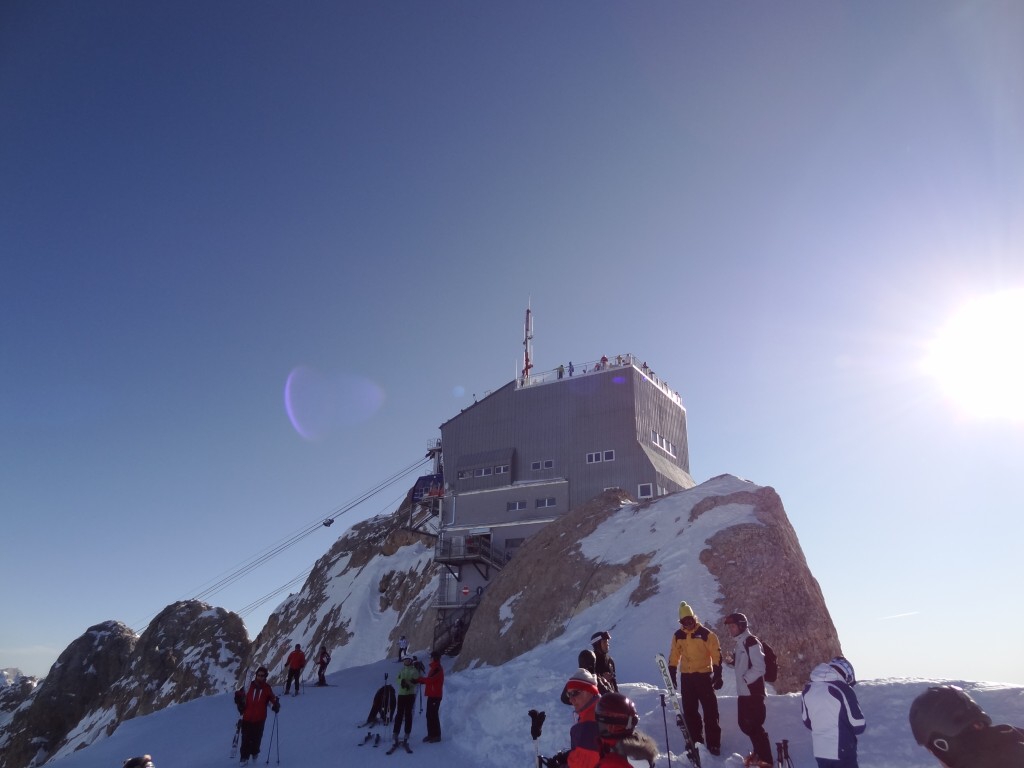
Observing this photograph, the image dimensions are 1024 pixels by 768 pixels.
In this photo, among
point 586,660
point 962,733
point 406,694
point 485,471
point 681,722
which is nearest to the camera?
point 962,733

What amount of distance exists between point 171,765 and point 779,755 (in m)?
13.7

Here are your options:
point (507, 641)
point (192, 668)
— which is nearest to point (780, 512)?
point (507, 641)

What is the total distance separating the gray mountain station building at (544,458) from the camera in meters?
40.0

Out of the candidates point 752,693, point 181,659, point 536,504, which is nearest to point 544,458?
point 536,504

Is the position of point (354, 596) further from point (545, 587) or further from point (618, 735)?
point (618, 735)

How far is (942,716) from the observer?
3.35m

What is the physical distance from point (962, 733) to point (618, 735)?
2.25 meters

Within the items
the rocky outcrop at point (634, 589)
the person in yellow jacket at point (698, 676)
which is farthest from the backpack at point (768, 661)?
the rocky outcrop at point (634, 589)

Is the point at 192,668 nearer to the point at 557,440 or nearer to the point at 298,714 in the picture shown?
the point at 557,440

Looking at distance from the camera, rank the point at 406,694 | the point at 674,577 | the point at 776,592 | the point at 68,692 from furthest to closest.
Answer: the point at 68,692 → the point at 674,577 → the point at 776,592 → the point at 406,694

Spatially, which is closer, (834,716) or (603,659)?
(834,716)

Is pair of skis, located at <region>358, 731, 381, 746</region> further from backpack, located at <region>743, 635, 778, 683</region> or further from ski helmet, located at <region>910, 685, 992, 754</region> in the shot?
ski helmet, located at <region>910, 685, 992, 754</region>

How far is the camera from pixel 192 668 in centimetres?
8719

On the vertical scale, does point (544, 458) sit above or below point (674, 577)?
above
